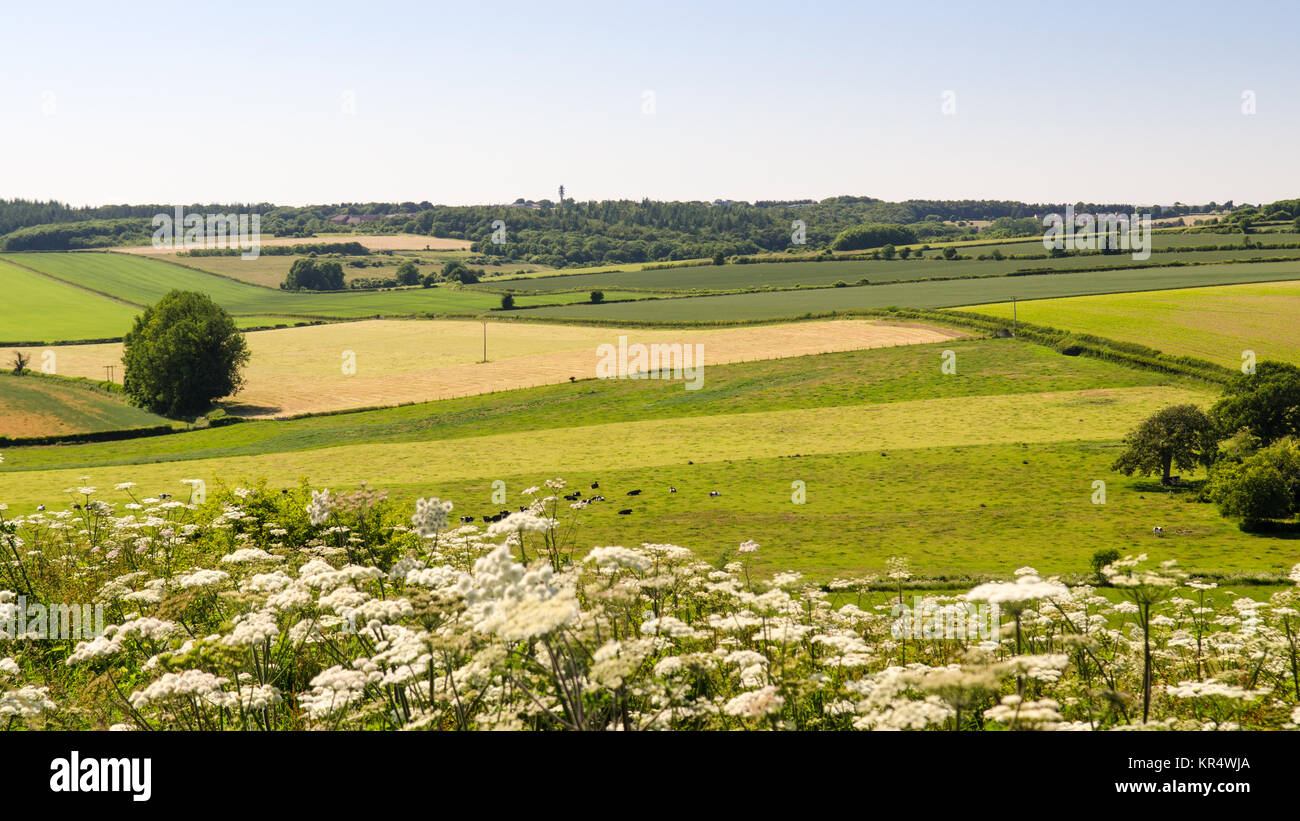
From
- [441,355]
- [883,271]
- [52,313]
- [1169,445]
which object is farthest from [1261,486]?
[52,313]

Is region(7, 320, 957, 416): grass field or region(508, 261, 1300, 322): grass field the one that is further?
region(508, 261, 1300, 322): grass field

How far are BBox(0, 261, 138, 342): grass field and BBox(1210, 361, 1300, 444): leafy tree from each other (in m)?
134

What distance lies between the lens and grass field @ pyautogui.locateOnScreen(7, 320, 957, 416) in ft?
327

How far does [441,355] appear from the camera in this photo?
12175 cm

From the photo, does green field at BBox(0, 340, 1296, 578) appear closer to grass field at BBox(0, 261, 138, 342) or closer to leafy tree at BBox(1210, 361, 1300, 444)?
leafy tree at BBox(1210, 361, 1300, 444)

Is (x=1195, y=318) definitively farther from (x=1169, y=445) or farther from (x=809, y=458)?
(x=809, y=458)

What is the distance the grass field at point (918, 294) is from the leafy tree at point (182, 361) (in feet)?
182

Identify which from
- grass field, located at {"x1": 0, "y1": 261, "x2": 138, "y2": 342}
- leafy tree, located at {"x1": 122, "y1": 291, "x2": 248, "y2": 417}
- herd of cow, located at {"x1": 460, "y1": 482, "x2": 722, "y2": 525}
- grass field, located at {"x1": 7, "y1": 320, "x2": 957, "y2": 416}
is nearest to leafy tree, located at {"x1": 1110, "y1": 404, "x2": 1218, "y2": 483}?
herd of cow, located at {"x1": 460, "y1": 482, "x2": 722, "y2": 525}

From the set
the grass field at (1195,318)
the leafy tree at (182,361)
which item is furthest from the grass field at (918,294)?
the leafy tree at (182,361)

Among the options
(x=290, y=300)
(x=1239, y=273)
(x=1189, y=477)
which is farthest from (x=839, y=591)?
(x=290, y=300)

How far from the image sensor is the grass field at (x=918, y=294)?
125875 mm

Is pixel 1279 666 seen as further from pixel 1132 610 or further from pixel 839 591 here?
pixel 839 591

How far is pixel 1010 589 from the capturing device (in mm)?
10188

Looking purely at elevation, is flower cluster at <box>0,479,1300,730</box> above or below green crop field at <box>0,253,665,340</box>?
below
